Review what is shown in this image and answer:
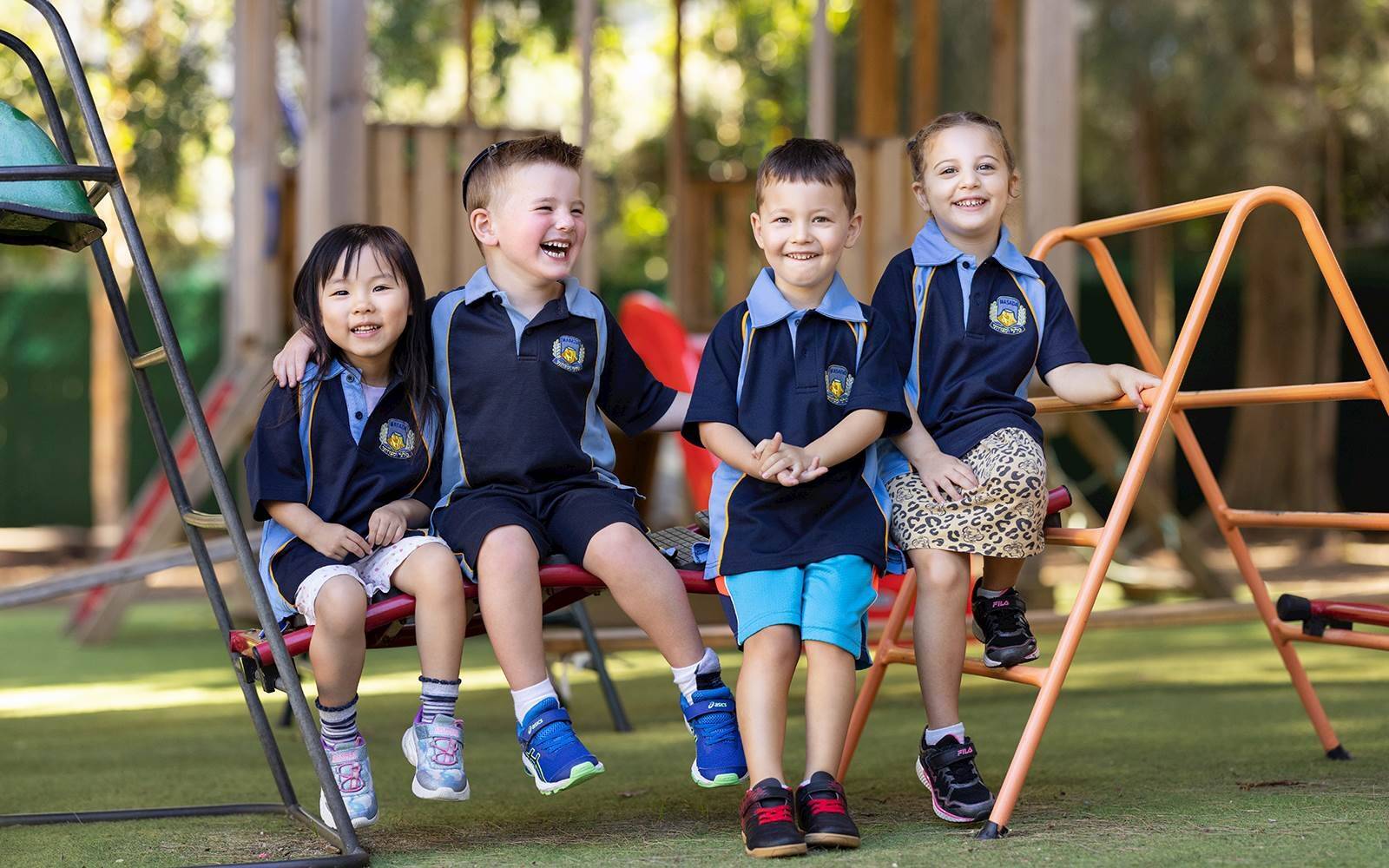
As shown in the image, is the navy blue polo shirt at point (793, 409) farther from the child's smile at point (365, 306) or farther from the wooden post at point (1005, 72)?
the wooden post at point (1005, 72)

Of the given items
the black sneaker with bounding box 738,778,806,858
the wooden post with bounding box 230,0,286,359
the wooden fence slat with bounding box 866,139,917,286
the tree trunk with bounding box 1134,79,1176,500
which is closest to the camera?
the black sneaker with bounding box 738,778,806,858

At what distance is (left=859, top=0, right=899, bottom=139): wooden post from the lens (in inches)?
331

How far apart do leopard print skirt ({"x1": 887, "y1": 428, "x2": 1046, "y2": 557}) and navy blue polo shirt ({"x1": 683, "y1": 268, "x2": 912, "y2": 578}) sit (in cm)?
6

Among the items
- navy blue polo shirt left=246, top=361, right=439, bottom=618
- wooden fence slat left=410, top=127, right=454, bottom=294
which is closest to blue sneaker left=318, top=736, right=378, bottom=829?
navy blue polo shirt left=246, top=361, right=439, bottom=618

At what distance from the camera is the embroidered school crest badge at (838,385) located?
2.74 m

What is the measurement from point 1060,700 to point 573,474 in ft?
7.50

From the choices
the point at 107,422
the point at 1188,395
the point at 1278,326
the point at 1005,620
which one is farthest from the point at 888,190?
the point at 107,422

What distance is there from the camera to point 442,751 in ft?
8.41

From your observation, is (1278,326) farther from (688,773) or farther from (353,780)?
(353,780)

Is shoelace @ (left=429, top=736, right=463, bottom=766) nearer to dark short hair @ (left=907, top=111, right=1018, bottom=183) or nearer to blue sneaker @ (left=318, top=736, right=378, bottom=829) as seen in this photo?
blue sneaker @ (left=318, top=736, right=378, bottom=829)

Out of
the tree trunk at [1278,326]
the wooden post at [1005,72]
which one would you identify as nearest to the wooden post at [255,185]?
the wooden post at [1005,72]

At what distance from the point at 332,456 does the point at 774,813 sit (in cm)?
102

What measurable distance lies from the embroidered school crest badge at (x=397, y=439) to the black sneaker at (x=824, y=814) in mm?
942

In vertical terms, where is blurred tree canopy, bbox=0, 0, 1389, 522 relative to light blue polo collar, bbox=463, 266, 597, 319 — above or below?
above
